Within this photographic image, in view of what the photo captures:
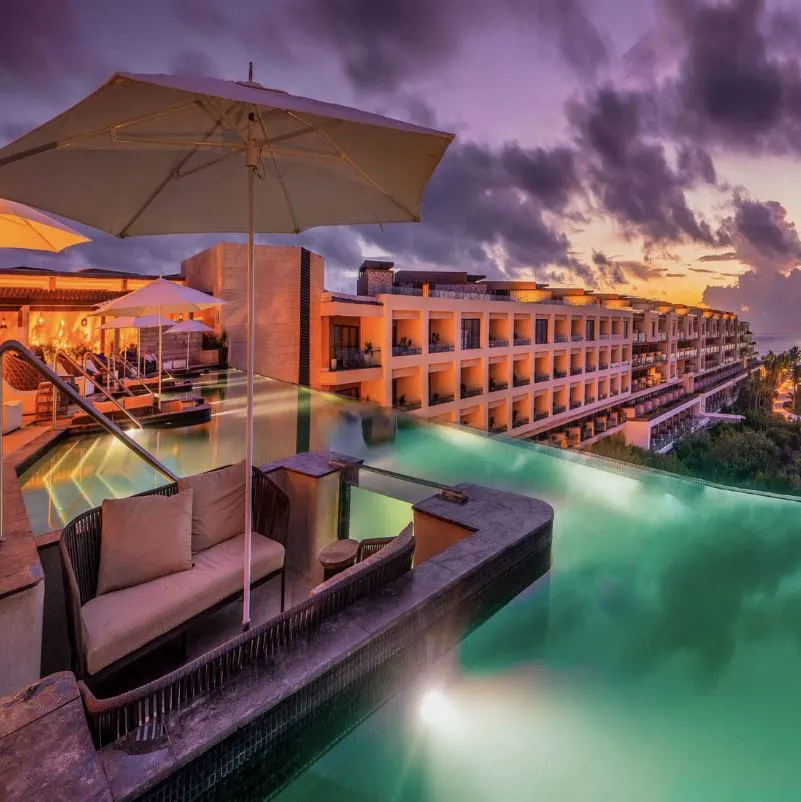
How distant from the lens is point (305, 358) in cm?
1836

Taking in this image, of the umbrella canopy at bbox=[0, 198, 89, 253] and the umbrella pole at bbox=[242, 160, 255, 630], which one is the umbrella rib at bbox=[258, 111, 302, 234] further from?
the umbrella canopy at bbox=[0, 198, 89, 253]

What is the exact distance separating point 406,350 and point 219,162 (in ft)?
58.9

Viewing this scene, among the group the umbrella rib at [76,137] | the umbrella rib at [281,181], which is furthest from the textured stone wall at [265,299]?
the umbrella rib at [76,137]

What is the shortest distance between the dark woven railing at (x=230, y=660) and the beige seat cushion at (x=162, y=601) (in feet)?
2.92

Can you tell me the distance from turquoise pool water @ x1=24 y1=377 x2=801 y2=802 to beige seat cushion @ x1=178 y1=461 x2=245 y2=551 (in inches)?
43.4

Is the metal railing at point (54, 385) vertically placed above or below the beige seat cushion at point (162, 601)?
above

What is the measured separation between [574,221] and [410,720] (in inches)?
3509

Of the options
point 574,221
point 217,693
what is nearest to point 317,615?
point 217,693

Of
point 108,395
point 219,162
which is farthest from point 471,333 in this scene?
point 219,162

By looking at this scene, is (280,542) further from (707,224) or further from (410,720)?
(707,224)

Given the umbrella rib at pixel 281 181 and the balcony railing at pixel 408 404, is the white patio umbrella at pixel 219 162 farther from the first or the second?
the balcony railing at pixel 408 404

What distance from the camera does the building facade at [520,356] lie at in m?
20.0

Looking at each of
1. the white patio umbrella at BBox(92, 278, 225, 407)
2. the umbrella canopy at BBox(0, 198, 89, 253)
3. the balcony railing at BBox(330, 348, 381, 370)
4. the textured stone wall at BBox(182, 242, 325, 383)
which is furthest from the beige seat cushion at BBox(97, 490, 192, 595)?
the balcony railing at BBox(330, 348, 381, 370)

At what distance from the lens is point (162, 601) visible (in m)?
2.35
